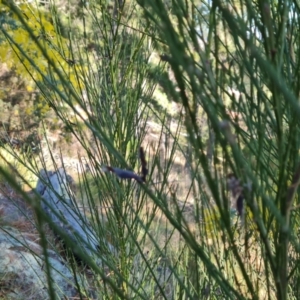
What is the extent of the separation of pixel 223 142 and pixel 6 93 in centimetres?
827

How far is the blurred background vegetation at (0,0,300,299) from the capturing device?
63cm

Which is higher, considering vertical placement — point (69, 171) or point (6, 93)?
point (6, 93)

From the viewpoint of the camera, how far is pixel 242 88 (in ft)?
2.82

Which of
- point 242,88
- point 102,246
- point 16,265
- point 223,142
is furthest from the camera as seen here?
point 16,265

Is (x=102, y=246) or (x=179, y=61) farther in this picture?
(x=102, y=246)

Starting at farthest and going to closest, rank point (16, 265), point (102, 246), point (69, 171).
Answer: point (69, 171) < point (16, 265) < point (102, 246)

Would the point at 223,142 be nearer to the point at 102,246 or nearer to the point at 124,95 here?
the point at 102,246

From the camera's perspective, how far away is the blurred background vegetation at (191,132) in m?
0.63

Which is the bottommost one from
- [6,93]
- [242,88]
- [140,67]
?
[242,88]

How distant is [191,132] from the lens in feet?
1.96

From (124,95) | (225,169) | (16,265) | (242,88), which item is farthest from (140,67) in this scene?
(16,265)

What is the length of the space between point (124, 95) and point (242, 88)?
137 centimetres

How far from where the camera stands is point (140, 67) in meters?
2.05

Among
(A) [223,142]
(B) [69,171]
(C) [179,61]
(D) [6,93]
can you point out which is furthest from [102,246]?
(D) [6,93]
